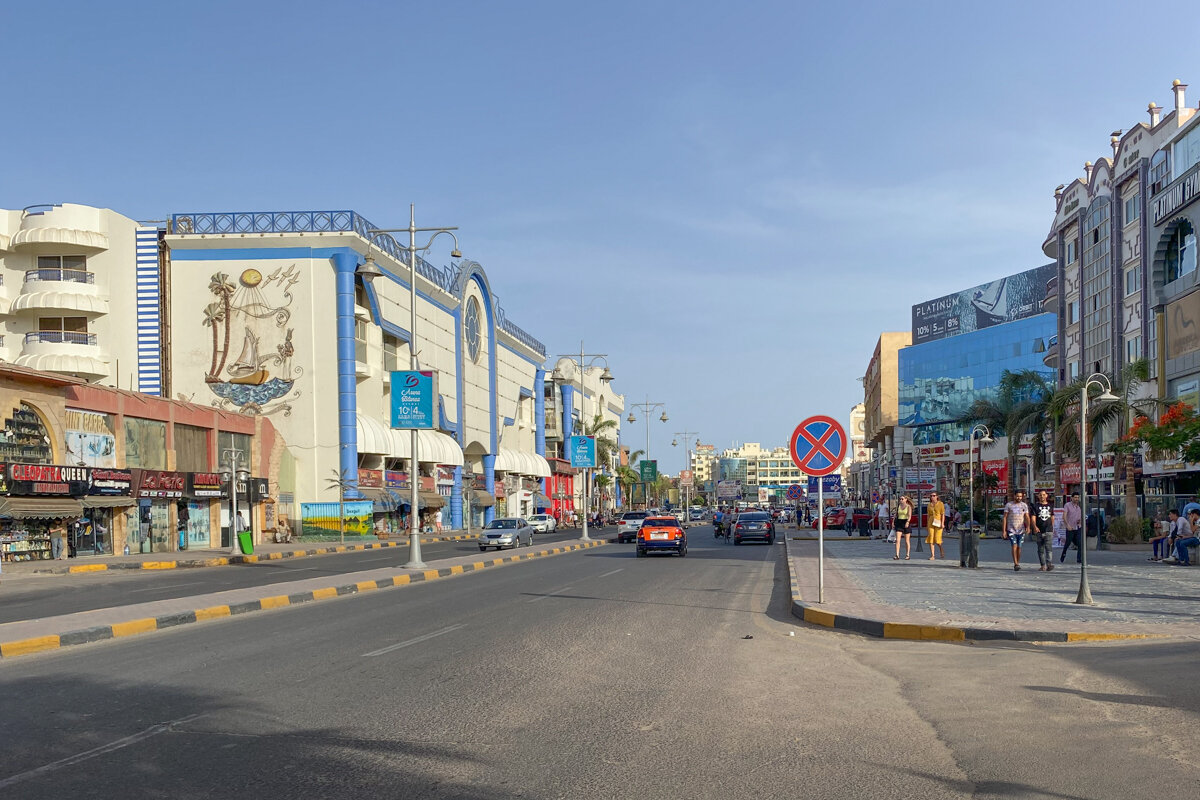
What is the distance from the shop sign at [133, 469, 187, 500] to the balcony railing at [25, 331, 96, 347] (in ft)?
43.0

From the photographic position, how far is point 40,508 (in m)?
32.6

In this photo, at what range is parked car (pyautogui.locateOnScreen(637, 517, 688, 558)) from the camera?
34469 millimetres

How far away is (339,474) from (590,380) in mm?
71490

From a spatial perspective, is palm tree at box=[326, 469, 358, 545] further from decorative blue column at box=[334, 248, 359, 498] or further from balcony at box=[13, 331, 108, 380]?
balcony at box=[13, 331, 108, 380]

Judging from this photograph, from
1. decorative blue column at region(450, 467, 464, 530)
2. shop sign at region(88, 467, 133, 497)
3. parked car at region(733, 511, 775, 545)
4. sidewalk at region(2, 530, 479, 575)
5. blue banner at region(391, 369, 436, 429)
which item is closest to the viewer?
blue banner at region(391, 369, 436, 429)

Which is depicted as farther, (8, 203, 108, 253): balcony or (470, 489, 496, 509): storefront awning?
(470, 489, 496, 509): storefront awning

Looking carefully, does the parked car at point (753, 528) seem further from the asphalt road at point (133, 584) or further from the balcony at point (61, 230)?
the balcony at point (61, 230)

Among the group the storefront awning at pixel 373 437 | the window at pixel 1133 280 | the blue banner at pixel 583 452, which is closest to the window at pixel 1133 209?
the window at pixel 1133 280

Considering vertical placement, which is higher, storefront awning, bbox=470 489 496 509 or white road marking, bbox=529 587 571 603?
white road marking, bbox=529 587 571 603

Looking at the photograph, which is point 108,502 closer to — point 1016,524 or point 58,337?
point 58,337

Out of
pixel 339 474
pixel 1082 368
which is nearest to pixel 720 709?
pixel 339 474

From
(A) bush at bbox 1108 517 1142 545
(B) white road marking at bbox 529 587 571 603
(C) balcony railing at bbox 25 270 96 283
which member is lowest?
(A) bush at bbox 1108 517 1142 545

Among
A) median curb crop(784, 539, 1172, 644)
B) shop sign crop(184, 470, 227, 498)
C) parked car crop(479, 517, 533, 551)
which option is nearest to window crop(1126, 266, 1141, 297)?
parked car crop(479, 517, 533, 551)

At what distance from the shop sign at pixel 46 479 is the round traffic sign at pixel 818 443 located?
26143 mm
